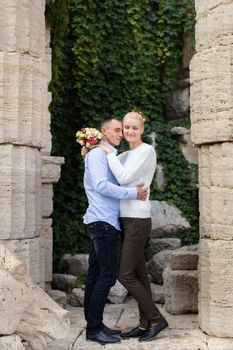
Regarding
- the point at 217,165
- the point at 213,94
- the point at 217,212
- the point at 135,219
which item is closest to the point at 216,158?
the point at 217,165

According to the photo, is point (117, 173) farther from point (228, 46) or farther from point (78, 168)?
point (78, 168)

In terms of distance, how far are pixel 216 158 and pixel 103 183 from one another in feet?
3.92

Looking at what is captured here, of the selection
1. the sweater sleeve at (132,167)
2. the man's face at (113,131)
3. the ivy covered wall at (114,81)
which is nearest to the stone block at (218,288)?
the sweater sleeve at (132,167)

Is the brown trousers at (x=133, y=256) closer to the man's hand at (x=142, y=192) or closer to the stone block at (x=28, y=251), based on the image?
the man's hand at (x=142, y=192)

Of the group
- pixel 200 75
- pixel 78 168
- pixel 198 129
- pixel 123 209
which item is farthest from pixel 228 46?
pixel 78 168

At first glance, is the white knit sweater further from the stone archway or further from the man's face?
the stone archway

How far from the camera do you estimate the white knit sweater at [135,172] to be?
5.06m

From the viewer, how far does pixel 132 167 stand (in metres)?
5.06

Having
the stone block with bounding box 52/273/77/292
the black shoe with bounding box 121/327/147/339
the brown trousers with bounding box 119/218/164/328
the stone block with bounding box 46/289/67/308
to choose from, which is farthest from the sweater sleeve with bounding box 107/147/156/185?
the stone block with bounding box 52/273/77/292

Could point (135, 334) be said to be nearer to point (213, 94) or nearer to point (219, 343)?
point (219, 343)

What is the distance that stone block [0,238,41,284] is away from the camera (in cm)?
568

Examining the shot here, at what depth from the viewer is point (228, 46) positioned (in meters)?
5.09

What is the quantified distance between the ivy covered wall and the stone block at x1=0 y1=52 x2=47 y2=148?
456 cm

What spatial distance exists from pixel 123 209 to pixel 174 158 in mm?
7459
